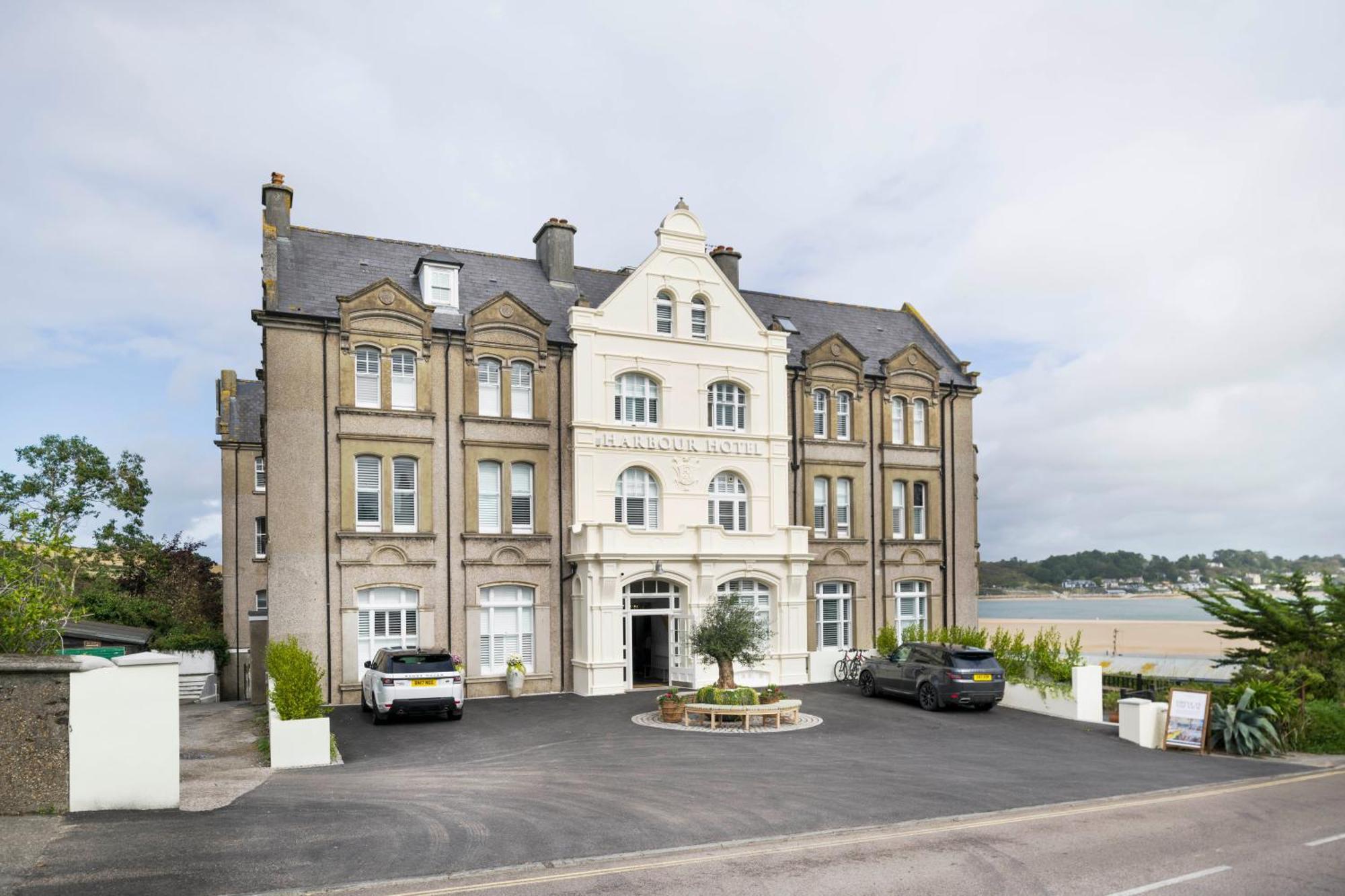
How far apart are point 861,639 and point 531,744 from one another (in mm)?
16858

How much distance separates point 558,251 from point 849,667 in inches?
644

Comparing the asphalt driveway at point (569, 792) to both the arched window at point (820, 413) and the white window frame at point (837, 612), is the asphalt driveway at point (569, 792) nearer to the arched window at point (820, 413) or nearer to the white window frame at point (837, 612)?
the white window frame at point (837, 612)

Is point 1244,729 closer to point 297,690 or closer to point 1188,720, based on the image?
point 1188,720

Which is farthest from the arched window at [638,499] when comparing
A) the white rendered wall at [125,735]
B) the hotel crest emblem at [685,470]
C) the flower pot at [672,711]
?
the white rendered wall at [125,735]

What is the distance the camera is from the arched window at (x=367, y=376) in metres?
27.1

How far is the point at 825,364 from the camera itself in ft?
110

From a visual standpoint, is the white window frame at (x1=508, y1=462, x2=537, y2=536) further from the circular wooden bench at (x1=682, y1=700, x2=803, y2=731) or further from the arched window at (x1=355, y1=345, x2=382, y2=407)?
the circular wooden bench at (x1=682, y1=700, x2=803, y2=731)

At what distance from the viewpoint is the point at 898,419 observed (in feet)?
116

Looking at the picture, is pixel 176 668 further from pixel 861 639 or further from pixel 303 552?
pixel 861 639

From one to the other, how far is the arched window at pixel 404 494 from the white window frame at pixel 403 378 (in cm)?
159

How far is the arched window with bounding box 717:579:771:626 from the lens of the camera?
2972 cm

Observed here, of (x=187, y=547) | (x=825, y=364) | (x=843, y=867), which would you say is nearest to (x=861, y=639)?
(x=825, y=364)

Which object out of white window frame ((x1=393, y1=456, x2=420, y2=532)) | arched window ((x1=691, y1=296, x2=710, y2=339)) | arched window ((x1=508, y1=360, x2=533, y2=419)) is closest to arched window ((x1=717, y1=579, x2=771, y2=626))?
arched window ((x1=691, y1=296, x2=710, y2=339))

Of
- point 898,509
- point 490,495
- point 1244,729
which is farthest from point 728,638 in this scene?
point 898,509
